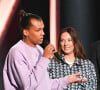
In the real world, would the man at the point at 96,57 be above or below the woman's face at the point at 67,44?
below

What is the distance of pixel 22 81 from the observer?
127cm

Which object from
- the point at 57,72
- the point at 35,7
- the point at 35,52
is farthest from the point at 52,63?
the point at 35,7

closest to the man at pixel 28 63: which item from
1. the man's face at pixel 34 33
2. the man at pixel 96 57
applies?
the man's face at pixel 34 33

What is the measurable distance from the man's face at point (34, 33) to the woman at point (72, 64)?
1.42 ft

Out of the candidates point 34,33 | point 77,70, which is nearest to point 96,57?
point 77,70

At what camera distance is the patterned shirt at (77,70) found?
1.75 meters

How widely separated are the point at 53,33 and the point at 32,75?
1.36 meters

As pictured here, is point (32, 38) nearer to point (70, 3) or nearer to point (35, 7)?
point (70, 3)

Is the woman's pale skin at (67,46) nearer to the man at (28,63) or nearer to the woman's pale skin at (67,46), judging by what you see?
the woman's pale skin at (67,46)

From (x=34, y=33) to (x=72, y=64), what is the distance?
527 millimetres

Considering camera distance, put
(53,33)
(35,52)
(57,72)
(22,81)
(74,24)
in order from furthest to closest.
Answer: (53,33), (74,24), (57,72), (35,52), (22,81)

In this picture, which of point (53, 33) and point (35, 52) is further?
point (53, 33)

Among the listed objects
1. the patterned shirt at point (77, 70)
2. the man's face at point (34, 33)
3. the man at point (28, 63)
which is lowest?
the patterned shirt at point (77, 70)

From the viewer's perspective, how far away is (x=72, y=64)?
181 centimetres
